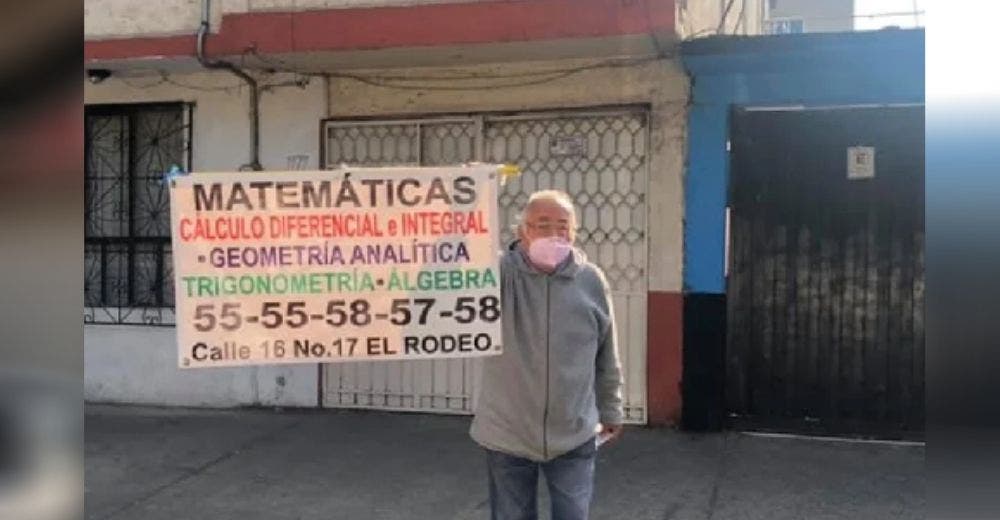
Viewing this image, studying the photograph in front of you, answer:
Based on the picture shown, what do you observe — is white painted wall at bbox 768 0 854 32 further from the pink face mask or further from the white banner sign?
the pink face mask

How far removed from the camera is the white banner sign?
13.5 ft

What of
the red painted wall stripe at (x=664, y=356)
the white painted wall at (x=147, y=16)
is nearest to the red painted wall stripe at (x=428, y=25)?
the white painted wall at (x=147, y=16)

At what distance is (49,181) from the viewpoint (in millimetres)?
1958

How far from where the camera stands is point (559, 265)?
378cm

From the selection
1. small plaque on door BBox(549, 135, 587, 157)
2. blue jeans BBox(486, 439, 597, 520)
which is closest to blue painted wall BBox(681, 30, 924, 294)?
small plaque on door BBox(549, 135, 587, 157)

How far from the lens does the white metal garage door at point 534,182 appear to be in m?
7.43

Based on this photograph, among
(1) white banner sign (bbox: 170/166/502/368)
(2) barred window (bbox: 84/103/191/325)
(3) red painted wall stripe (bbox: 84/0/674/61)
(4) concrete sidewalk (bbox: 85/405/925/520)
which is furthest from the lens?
(2) barred window (bbox: 84/103/191/325)

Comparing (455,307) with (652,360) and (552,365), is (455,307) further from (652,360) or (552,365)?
(652,360)

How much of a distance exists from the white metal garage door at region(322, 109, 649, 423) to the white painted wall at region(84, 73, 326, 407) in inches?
11.0

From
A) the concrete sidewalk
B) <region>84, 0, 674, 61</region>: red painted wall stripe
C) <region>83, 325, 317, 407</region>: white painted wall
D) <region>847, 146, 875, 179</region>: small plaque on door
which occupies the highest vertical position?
<region>84, 0, 674, 61</region>: red painted wall stripe

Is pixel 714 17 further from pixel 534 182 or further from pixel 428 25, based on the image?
pixel 428 25

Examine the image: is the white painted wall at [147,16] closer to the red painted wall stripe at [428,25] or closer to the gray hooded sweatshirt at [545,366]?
the red painted wall stripe at [428,25]

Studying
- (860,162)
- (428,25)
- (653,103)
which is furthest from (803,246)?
(428,25)

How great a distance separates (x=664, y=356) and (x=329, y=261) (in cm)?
378
